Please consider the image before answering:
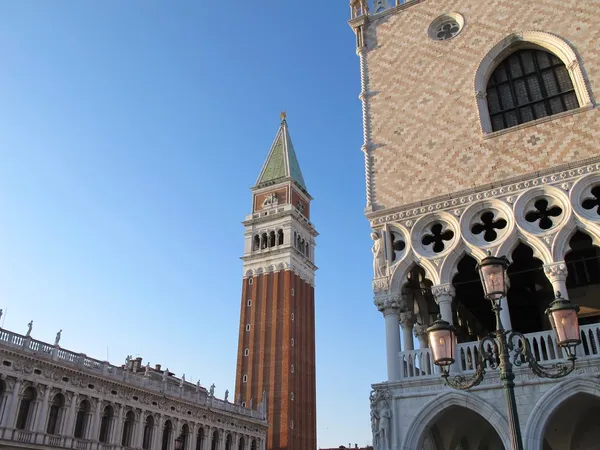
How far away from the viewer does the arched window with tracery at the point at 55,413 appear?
25092 mm

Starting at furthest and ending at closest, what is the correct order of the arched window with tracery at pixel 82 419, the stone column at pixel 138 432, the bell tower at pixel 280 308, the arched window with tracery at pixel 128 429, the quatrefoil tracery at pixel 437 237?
the bell tower at pixel 280 308 → the stone column at pixel 138 432 → the arched window with tracery at pixel 128 429 → the arched window with tracery at pixel 82 419 → the quatrefoil tracery at pixel 437 237

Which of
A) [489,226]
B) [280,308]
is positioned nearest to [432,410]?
[489,226]

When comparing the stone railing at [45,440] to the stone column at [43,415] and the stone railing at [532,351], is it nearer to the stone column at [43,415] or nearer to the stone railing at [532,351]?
the stone column at [43,415]

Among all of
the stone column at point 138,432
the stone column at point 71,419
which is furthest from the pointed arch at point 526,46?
the stone column at point 138,432

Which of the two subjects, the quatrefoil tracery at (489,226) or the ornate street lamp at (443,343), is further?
the quatrefoil tracery at (489,226)

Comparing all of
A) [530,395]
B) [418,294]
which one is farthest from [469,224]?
[530,395]

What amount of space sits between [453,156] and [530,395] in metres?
5.71

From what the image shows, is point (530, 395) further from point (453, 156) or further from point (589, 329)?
point (453, 156)

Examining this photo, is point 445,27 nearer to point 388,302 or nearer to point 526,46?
point 526,46

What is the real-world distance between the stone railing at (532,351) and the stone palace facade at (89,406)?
18.1 m

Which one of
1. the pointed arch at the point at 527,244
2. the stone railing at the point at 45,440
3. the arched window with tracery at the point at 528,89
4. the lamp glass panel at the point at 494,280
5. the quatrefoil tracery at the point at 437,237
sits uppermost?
the arched window with tracery at the point at 528,89

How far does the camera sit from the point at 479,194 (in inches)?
499

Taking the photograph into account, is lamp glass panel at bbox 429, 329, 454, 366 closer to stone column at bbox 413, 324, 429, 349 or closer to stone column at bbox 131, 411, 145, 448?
stone column at bbox 413, 324, 429, 349

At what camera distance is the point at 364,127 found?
15.0 metres
